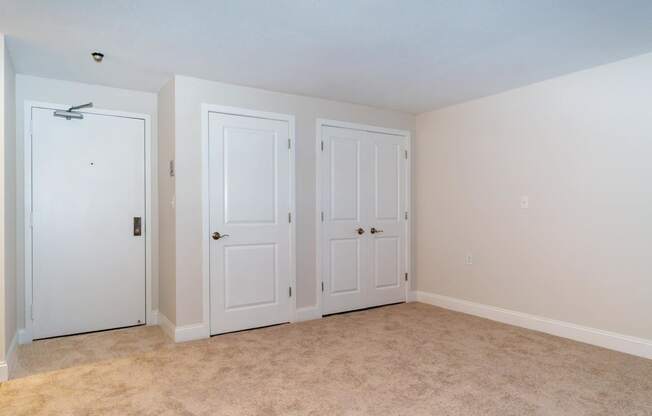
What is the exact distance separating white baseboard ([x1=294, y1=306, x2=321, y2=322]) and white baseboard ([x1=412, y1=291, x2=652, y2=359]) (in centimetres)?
147

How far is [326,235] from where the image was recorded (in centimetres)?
427

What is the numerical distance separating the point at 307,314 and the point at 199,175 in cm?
175

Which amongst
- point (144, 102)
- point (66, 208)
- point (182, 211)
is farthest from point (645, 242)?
point (66, 208)

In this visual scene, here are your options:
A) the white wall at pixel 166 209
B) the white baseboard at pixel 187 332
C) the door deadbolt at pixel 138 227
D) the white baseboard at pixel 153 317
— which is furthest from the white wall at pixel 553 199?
the door deadbolt at pixel 138 227

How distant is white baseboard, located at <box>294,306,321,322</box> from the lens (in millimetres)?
4016

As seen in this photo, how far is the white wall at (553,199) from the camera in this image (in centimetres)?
307

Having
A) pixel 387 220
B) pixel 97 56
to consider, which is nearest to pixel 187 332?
pixel 97 56

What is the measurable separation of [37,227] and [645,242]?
4969 mm

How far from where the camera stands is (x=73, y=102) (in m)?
3.64

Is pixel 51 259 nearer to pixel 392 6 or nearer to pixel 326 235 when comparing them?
pixel 326 235

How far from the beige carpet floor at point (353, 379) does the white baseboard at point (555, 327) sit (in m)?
0.11

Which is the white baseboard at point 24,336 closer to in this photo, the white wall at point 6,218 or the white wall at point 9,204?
the white wall at point 9,204

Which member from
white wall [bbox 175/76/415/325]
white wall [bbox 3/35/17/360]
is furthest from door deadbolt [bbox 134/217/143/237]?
white wall [bbox 3/35/17/360]

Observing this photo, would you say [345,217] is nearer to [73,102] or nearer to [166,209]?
[166,209]
